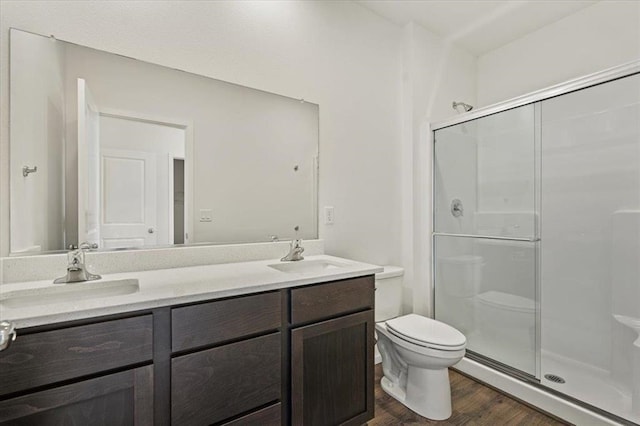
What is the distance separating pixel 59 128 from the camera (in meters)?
1.32

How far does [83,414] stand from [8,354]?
0.26 meters

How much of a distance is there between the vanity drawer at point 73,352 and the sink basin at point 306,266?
73cm

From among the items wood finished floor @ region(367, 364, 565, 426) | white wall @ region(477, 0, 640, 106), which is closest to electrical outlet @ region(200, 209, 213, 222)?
wood finished floor @ region(367, 364, 565, 426)

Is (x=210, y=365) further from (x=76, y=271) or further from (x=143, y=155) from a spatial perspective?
(x=143, y=155)

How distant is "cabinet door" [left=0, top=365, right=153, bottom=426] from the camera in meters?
0.83

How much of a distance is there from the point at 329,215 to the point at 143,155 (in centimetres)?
113

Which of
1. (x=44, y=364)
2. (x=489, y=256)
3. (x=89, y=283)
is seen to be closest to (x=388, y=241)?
(x=489, y=256)

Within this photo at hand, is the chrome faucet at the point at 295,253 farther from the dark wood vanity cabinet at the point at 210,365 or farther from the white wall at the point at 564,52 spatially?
the white wall at the point at 564,52

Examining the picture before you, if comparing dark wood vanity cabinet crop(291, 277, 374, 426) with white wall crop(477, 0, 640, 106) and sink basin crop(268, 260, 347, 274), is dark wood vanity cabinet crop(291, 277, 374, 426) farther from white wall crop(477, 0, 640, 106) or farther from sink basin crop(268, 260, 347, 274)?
white wall crop(477, 0, 640, 106)

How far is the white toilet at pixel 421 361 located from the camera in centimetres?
164

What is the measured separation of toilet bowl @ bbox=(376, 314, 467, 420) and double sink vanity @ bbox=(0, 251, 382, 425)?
1.02 feet

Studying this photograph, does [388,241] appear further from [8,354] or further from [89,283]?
[8,354]

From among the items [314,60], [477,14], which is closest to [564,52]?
[477,14]

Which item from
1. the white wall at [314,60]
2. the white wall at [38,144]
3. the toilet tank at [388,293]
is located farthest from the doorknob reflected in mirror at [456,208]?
the white wall at [38,144]
